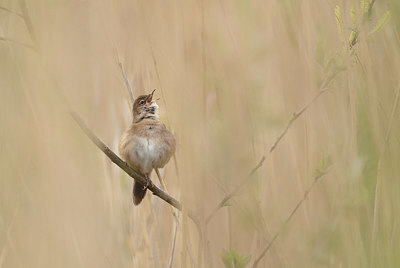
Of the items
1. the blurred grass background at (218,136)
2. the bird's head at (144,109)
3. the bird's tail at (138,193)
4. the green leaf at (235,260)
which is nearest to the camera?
the green leaf at (235,260)

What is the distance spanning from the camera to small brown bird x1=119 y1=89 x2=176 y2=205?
7.80 feet

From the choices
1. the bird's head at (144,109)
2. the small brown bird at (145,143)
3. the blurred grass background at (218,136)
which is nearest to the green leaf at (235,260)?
the blurred grass background at (218,136)

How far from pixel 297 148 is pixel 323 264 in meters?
0.80

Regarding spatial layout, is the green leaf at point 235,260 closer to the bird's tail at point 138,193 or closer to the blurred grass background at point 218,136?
the blurred grass background at point 218,136

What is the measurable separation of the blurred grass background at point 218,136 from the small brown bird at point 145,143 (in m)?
0.08

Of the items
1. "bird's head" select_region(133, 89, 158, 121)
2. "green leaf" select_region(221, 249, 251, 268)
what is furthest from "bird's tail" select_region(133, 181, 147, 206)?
"green leaf" select_region(221, 249, 251, 268)

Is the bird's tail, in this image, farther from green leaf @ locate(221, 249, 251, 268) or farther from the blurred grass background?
green leaf @ locate(221, 249, 251, 268)

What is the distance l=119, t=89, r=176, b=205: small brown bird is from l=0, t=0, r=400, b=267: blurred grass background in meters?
0.08

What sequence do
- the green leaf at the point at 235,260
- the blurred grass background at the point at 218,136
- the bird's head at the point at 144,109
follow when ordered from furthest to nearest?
the bird's head at the point at 144,109 < the blurred grass background at the point at 218,136 < the green leaf at the point at 235,260

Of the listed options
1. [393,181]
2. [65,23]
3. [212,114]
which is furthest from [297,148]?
[65,23]

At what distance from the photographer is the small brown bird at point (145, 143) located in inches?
93.6

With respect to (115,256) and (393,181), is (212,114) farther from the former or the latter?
(393,181)

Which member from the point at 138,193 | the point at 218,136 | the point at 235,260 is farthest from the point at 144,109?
the point at 235,260

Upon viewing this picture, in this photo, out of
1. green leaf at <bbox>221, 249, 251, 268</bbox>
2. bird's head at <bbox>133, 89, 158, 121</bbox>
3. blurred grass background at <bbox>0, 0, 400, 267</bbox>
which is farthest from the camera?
bird's head at <bbox>133, 89, 158, 121</bbox>
